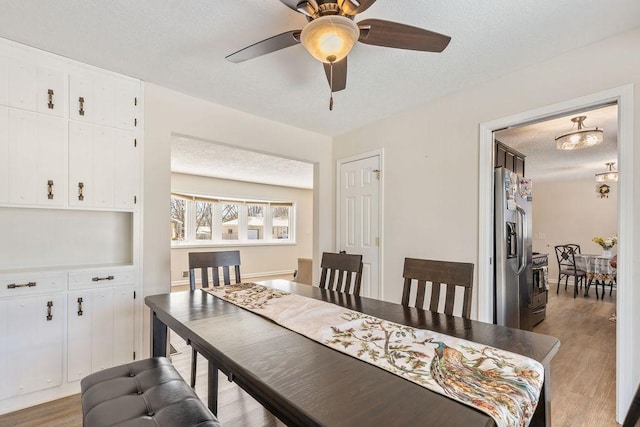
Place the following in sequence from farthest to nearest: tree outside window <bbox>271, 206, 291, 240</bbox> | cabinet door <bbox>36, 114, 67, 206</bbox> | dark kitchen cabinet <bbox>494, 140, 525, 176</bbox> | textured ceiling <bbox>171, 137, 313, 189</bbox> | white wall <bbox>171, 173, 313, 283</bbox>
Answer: tree outside window <bbox>271, 206, 291, 240</bbox>
white wall <bbox>171, 173, 313, 283</bbox>
textured ceiling <bbox>171, 137, 313, 189</bbox>
dark kitchen cabinet <bbox>494, 140, 525, 176</bbox>
cabinet door <bbox>36, 114, 67, 206</bbox>

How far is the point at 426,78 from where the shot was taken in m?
2.48

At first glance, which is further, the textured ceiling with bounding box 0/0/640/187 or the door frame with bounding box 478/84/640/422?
the door frame with bounding box 478/84/640/422

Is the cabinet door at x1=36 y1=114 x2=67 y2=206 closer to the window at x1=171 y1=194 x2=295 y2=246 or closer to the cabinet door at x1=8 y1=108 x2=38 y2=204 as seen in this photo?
the cabinet door at x1=8 y1=108 x2=38 y2=204

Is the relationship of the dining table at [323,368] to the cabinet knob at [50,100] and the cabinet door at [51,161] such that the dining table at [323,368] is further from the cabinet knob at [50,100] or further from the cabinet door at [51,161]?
the cabinet knob at [50,100]

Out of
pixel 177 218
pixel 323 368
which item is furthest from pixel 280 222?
pixel 323 368

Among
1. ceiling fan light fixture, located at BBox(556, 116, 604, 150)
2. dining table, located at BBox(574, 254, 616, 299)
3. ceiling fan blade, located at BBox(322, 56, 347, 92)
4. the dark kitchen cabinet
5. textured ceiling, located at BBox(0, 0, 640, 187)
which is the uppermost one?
textured ceiling, located at BBox(0, 0, 640, 187)

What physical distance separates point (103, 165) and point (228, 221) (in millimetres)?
4623

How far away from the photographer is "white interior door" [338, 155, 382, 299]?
3479 mm

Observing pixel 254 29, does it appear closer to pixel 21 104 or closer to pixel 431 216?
pixel 21 104

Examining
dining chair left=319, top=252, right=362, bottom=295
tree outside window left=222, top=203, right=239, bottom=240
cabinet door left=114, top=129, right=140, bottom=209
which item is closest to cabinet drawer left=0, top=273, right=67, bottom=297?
cabinet door left=114, top=129, right=140, bottom=209

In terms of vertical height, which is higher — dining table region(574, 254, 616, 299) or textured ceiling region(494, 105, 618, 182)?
textured ceiling region(494, 105, 618, 182)

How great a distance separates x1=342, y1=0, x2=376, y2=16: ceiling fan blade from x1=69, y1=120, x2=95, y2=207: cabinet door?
2.15 meters

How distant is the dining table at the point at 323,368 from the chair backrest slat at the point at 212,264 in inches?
22.4

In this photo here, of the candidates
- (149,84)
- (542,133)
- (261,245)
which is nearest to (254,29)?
(149,84)
